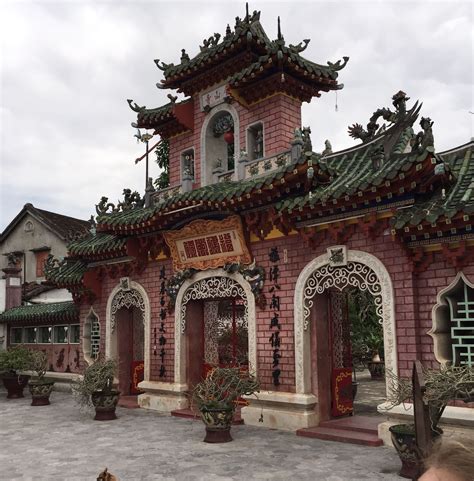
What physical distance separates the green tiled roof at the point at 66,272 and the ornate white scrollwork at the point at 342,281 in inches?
270

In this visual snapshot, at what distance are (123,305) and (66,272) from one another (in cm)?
257

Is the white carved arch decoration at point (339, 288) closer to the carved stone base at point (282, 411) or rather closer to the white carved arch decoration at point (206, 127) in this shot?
the carved stone base at point (282, 411)

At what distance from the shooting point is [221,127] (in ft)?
39.2

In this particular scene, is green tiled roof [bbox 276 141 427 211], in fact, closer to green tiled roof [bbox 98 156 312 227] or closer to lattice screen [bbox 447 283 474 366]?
green tiled roof [bbox 98 156 312 227]

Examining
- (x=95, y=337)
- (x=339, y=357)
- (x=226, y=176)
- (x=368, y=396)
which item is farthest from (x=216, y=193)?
(x=368, y=396)

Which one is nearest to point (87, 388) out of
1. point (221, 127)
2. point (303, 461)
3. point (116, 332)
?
point (116, 332)

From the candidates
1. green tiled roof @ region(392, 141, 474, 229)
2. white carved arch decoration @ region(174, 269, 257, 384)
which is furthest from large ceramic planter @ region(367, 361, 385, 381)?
green tiled roof @ region(392, 141, 474, 229)

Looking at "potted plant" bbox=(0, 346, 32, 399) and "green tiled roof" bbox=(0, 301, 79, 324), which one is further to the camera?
"green tiled roof" bbox=(0, 301, 79, 324)

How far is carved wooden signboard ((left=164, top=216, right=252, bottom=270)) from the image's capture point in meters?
10.2

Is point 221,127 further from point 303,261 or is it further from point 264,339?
point 264,339

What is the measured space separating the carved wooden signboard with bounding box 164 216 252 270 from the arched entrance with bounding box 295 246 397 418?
1.52 metres

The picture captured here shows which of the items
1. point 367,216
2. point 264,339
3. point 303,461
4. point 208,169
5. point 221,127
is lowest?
point 303,461

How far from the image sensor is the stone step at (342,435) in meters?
7.83

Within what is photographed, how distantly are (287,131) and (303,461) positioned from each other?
6.20 meters
